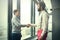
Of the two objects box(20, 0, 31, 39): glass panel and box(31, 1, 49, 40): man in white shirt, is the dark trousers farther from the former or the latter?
box(31, 1, 49, 40): man in white shirt

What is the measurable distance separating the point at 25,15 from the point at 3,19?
1.48ft

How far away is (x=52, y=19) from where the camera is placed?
204 cm

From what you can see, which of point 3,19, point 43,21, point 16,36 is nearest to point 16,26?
point 16,36

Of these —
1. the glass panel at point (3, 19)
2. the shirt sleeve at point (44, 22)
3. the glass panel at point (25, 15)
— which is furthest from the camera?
the glass panel at point (3, 19)

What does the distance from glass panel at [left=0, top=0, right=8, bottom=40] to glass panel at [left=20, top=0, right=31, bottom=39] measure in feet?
1.05

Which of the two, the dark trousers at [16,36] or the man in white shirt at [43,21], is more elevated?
the man in white shirt at [43,21]

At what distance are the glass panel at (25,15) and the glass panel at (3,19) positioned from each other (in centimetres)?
32

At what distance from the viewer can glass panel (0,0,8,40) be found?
2369 mm

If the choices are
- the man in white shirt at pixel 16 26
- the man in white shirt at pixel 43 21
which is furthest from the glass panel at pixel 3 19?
the man in white shirt at pixel 43 21

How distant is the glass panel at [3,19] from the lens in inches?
93.3

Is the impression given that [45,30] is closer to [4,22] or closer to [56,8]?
[56,8]

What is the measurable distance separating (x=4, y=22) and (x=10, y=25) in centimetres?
18

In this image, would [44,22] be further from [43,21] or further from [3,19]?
[3,19]

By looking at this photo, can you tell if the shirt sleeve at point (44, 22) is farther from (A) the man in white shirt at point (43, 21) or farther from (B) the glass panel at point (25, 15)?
(B) the glass panel at point (25, 15)
